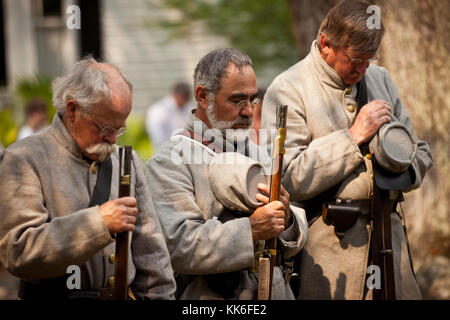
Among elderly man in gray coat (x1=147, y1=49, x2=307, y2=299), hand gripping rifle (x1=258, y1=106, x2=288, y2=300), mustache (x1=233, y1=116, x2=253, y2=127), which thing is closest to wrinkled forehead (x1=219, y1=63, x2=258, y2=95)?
elderly man in gray coat (x1=147, y1=49, x2=307, y2=299)

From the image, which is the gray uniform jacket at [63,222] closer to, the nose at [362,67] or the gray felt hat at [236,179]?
the gray felt hat at [236,179]

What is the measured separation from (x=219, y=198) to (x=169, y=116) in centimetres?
938

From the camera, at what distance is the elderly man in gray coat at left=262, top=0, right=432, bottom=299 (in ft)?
14.0

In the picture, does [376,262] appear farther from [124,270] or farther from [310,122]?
[124,270]

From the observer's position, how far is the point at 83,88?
137 inches

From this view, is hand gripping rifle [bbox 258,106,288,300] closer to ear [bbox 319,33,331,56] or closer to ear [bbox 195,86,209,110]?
ear [bbox 195,86,209,110]

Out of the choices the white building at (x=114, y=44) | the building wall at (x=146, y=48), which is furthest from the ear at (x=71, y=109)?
the building wall at (x=146, y=48)

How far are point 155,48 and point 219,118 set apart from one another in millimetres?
12367

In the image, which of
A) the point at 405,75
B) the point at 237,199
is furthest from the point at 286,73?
the point at 405,75

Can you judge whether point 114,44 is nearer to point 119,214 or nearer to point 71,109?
point 71,109

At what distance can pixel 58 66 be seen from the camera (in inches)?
622

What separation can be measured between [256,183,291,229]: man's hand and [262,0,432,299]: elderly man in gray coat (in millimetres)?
338

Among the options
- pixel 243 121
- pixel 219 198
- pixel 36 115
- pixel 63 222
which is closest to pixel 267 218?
pixel 219 198

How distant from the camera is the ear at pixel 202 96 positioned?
3992 mm
